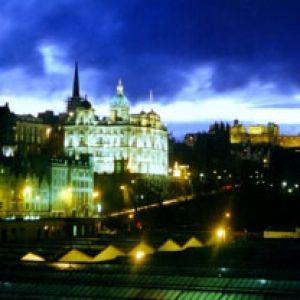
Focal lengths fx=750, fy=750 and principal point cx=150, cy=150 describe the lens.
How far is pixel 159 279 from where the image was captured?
3828 centimetres

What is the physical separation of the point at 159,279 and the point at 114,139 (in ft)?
438

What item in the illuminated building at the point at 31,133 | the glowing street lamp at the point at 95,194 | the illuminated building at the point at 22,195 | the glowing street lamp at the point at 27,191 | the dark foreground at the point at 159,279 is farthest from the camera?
the illuminated building at the point at 31,133

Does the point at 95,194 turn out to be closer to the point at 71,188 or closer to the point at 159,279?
the point at 71,188

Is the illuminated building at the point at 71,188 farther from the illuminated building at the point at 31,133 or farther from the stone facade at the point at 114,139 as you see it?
the stone facade at the point at 114,139

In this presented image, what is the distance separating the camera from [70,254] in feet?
193

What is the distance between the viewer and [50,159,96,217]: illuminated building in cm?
12250

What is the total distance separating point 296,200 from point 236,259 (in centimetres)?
9786

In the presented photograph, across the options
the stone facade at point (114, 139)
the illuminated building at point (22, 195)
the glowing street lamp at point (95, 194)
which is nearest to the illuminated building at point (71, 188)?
the illuminated building at point (22, 195)

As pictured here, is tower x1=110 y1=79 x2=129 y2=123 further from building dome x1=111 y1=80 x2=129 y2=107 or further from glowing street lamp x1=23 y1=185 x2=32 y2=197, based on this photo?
glowing street lamp x1=23 y1=185 x2=32 y2=197

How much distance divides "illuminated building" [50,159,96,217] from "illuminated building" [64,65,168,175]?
105ft

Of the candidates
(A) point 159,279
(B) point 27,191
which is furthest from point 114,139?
(A) point 159,279

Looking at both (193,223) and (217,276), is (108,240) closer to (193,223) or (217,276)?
(217,276)

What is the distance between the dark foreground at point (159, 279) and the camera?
3556 cm

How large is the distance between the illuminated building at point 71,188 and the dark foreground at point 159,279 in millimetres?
72112
